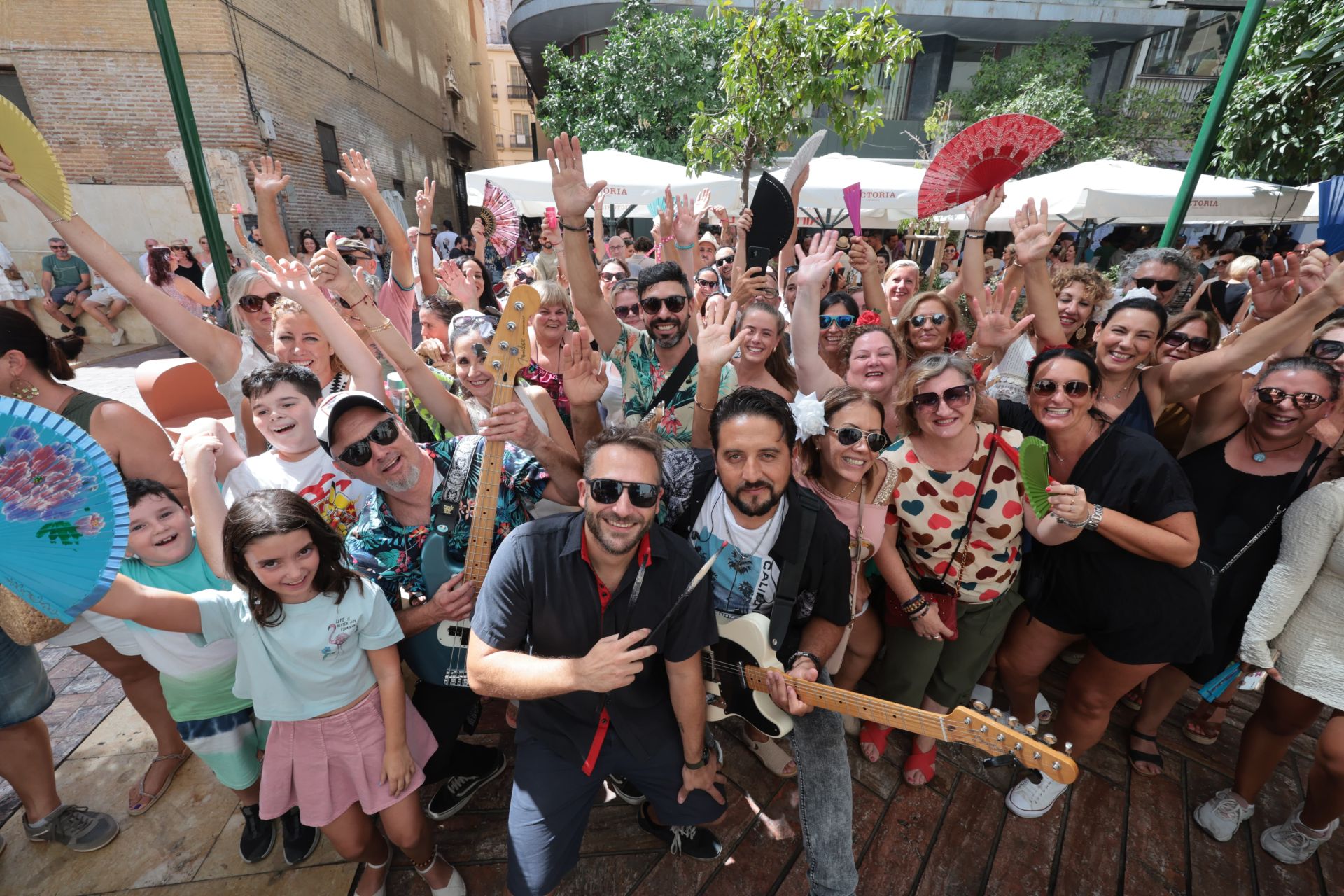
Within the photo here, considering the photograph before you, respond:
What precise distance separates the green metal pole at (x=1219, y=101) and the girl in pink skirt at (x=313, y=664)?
6141 mm

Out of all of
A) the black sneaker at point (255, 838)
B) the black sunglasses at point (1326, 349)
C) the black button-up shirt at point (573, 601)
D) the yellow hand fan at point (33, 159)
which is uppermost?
the yellow hand fan at point (33, 159)

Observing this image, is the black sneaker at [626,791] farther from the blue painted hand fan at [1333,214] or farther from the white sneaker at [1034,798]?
the blue painted hand fan at [1333,214]

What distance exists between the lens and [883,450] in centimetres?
274

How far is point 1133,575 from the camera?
2492 millimetres

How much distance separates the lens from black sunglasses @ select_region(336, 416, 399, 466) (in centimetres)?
224

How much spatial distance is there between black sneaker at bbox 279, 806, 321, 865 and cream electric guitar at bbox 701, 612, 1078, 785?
1.93 metres

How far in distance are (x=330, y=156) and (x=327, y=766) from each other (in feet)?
54.4

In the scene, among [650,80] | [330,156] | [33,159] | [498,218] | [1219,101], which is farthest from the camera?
[650,80]

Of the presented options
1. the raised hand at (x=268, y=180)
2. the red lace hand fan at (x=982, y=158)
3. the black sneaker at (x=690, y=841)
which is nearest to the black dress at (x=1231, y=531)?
the red lace hand fan at (x=982, y=158)

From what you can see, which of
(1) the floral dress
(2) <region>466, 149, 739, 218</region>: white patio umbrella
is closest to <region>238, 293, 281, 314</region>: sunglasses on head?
(1) the floral dress

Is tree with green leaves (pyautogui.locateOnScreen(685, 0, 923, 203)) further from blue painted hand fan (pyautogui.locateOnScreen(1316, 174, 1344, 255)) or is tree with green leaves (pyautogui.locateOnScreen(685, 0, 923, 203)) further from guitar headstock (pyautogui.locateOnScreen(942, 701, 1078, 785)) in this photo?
guitar headstock (pyautogui.locateOnScreen(942, 701, 1078, 785))

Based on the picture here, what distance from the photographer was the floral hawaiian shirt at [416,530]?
244cm

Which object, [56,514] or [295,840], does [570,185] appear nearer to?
[56,514]

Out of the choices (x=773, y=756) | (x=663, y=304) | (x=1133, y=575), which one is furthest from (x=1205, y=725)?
(x=663, y=304)
